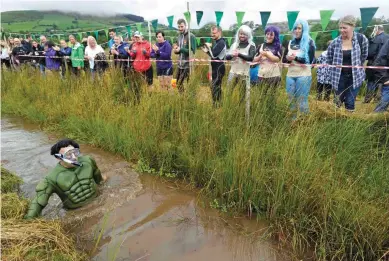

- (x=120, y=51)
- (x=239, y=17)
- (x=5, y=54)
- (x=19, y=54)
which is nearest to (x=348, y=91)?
(x=239, y=17)

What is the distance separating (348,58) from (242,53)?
A: 63.2 inches

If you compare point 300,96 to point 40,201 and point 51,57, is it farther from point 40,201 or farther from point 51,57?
point 51,57

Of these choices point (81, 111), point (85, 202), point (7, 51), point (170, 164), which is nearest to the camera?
point (85, 202)

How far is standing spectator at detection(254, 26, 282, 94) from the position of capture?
16.3 feet

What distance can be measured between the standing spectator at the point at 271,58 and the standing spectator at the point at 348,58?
2.61 feet

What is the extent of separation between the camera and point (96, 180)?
409 centimetres

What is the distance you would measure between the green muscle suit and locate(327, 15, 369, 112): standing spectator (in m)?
3.66

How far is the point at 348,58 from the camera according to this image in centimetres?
470

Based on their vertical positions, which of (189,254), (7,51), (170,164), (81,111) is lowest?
(189,254)

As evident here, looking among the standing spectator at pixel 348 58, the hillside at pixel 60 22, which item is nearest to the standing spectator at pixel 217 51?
the standing spectator at pixel 348 58

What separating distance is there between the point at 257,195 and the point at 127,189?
168cm

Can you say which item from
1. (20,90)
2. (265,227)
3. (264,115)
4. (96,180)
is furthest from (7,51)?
(265,227)

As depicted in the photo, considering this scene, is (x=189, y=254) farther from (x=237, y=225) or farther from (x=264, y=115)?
(x=264, y=115)

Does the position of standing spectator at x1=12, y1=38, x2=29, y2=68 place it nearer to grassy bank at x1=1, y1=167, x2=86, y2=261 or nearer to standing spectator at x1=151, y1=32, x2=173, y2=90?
standing spectator at x1=151, y1=32, x2=173, y2=90
